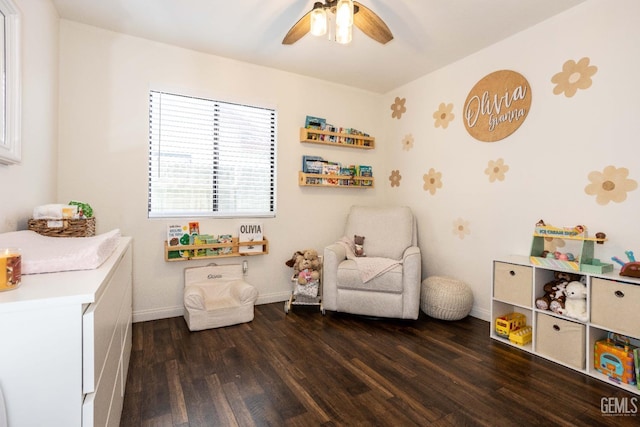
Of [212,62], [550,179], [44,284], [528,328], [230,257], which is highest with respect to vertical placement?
[212,62]

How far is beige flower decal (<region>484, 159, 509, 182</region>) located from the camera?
2752 mm

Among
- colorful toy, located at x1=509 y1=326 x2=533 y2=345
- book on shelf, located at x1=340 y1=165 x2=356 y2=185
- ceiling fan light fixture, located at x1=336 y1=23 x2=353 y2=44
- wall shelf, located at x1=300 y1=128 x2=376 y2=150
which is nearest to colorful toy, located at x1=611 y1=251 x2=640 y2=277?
colorful toy, located at x1=509 y1=326 x2=533 y2=345

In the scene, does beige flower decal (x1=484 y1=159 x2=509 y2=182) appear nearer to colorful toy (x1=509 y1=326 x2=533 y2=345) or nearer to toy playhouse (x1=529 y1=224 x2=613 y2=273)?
toy playhouse (x1=529 y1=224 x2=613 y2=273)

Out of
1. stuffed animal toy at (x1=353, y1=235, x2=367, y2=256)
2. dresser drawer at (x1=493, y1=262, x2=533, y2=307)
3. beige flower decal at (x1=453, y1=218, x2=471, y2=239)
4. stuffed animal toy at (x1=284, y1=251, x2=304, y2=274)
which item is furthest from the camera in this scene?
stuffed animal toy at (x1=353, y1=235, x2=367, y2=256)

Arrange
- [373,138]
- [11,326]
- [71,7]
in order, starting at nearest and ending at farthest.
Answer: [11,326] → [71,7] → [373,138]

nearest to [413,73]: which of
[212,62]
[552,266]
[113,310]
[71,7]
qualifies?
[212,62]

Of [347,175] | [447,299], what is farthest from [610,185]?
[347,175]

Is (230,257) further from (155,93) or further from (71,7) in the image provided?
(71,7)

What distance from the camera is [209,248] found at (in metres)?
2.95

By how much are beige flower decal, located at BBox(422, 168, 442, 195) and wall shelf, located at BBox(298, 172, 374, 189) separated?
0.66 metres

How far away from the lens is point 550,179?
2436 mm

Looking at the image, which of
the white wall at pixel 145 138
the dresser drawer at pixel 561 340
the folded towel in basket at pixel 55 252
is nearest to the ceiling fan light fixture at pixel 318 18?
the white wall at pixel 145 138

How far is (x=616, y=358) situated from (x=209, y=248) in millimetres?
3050

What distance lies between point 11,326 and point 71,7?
101 inches
